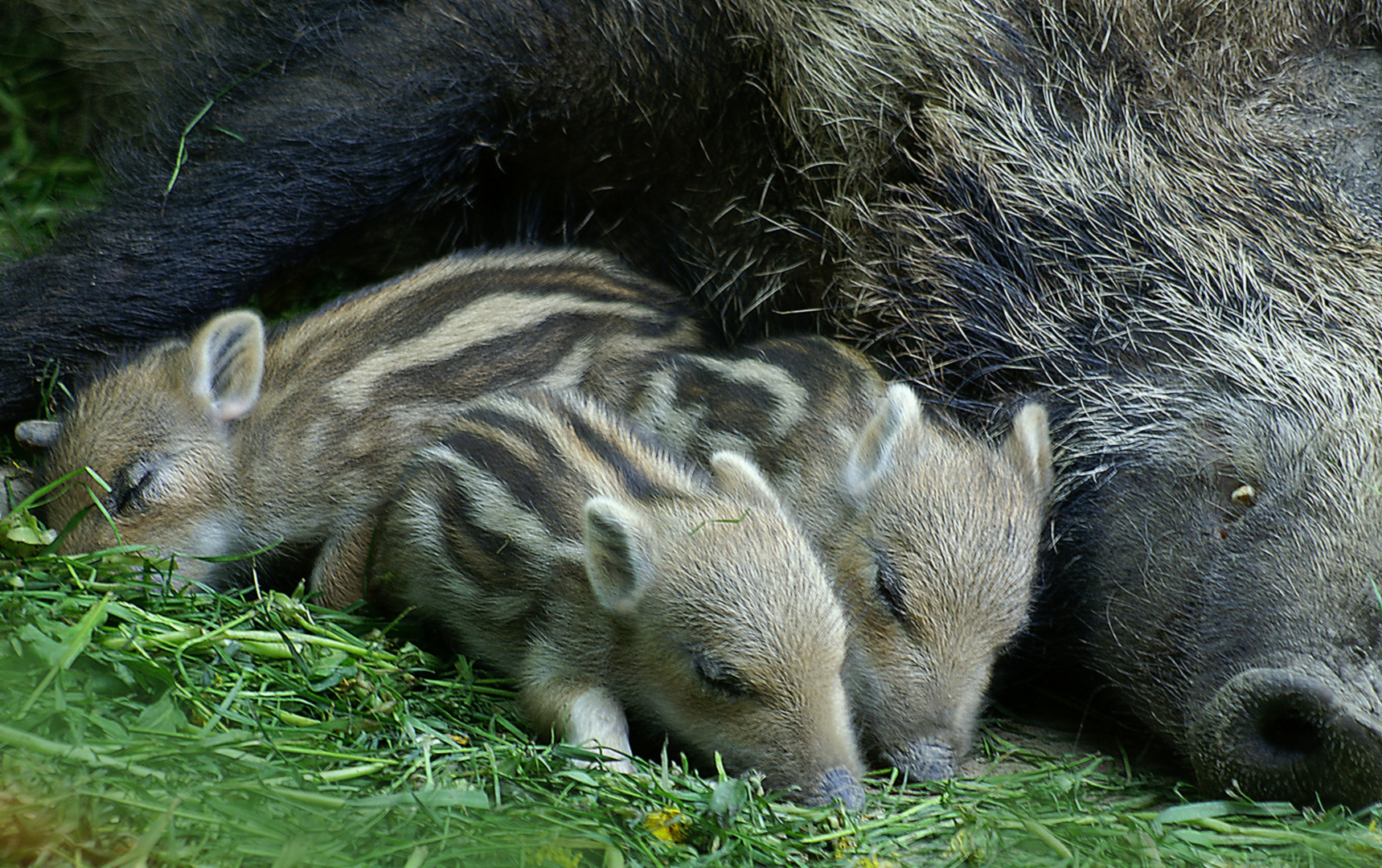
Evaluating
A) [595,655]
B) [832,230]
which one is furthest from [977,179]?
[595,655]

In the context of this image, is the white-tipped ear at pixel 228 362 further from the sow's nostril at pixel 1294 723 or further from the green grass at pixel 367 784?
the sow's nostril at pixel 1294 723

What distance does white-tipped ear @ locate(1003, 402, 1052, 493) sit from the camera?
300cm

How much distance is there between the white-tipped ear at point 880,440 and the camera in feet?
9.43

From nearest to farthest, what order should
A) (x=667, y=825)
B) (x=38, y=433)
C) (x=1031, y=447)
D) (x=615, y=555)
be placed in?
(x=667, y=825), (x=615, y=555), (x=1031, y=447), (x=38, y=433)

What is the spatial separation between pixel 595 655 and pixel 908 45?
197cm

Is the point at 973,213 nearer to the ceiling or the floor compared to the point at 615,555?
nearer to the ceiling

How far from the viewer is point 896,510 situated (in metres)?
2.82

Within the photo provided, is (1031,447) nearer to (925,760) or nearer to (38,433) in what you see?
(925,760)

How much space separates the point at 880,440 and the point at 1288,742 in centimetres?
101

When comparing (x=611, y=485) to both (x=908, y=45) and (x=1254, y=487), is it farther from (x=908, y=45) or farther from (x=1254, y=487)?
(x=908, y=45)

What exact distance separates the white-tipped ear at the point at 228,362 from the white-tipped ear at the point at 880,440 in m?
1.42

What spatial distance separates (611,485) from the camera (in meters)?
2.74

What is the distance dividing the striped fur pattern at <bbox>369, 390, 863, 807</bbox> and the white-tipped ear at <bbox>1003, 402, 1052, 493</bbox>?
2.06 feet

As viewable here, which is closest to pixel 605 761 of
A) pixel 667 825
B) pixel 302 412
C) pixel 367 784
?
pixel 667 825
